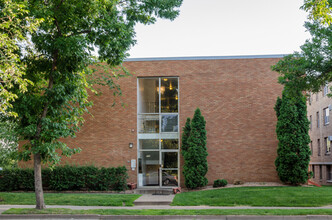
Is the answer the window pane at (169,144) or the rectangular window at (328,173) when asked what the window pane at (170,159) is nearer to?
the window pane at (169,144)

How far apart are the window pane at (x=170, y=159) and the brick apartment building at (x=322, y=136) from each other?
1665 cm

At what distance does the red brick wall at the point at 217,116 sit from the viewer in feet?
65.1

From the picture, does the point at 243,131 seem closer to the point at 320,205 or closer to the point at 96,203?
the point at 320,205

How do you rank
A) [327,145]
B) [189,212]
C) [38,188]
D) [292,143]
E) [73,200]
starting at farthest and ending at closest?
1. [327,145]
2. [292,143]
3. [73,200]
4. [38,188]
5. [189,212]

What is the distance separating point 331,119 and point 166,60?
18.7 metres

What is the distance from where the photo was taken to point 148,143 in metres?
20.5

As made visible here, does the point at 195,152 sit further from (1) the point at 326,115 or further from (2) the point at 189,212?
(1) the point at 326,115

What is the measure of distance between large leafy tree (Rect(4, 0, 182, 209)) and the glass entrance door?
22.4 ft

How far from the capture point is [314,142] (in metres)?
37.2

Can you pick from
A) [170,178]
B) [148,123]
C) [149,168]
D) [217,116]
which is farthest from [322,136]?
[149,168]

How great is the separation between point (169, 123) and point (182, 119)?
816 mm

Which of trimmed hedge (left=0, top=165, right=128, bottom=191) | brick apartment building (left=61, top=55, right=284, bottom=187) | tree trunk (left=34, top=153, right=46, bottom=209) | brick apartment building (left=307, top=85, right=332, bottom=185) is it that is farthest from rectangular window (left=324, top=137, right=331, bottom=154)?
tree trunk (left=34, top=153, right=46, bottom=209)

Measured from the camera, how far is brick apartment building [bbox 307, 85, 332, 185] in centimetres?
3294

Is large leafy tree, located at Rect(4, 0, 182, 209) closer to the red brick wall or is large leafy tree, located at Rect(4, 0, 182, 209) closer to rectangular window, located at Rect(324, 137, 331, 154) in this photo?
the red brick wall
